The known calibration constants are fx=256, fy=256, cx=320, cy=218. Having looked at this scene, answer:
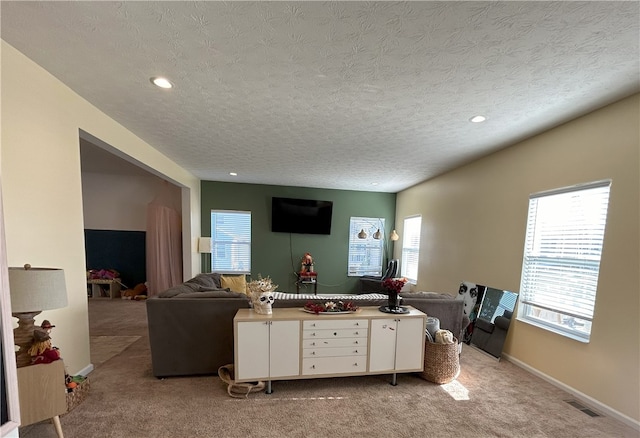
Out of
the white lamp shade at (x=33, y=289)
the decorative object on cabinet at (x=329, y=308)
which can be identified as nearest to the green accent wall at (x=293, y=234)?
the decorative object on cabinet at (x=329, y=308)

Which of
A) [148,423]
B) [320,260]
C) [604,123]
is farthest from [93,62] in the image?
[320,260]

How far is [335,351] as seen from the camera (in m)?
2.45

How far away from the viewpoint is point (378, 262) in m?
6.77

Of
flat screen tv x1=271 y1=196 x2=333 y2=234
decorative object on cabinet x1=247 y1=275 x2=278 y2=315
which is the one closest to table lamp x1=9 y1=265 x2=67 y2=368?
decorative object on cabinet x1=247 y1=275 x2=278 y2=315

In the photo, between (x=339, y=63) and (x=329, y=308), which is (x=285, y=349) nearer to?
(x=329, y=308)

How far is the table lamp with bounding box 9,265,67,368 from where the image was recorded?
4.93ft

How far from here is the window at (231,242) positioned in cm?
615

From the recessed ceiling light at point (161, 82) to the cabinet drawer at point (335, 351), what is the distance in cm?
254

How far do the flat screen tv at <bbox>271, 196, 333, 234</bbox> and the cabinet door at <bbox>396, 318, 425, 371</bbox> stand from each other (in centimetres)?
396

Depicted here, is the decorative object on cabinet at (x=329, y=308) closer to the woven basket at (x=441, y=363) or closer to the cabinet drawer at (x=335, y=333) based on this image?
the cabinet drawer at (x=335, y=333)

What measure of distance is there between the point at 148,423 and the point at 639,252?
399cm

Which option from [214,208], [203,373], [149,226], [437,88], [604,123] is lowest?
[203,373]


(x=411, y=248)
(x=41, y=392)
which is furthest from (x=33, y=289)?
(x=411, y=248)

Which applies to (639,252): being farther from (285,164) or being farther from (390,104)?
(285,164)
